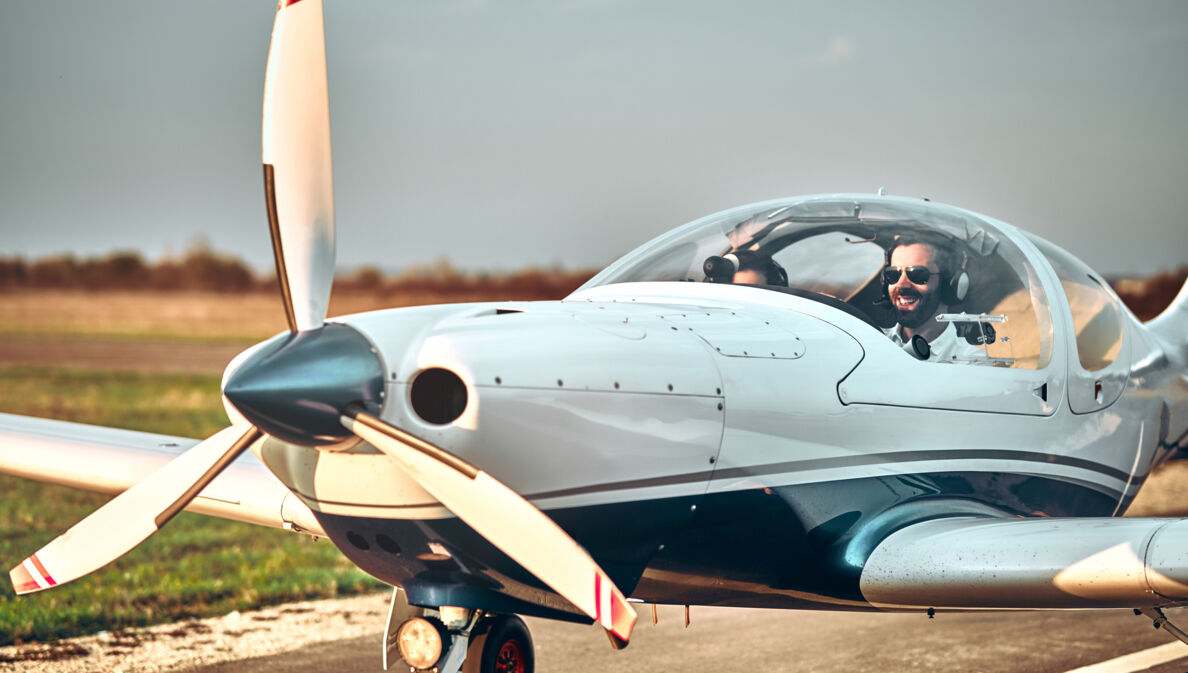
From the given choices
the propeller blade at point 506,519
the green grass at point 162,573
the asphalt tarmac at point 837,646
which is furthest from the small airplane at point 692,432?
the green grass at point 162,573

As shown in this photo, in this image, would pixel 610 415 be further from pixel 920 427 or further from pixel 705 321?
pixel 920 427

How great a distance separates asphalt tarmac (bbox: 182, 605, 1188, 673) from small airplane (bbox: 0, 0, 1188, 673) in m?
1.17

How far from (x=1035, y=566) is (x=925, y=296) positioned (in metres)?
1.27

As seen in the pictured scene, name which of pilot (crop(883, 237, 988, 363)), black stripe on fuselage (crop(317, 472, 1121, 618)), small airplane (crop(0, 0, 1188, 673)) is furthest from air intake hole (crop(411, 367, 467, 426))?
pilot (crop(883, 237, 988, 363))

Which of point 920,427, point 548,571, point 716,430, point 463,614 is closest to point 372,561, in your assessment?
point 463,614

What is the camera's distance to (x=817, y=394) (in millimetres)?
4172

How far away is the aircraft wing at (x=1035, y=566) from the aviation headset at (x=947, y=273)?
1.04m

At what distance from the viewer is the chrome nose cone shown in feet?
10.2

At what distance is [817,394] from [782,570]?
2.06 ft

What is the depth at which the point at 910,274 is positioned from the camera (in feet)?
16.1

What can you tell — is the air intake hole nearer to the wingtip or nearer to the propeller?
the propeller

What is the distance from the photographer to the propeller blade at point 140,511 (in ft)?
12.0

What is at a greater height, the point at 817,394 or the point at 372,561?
the point at 817,394

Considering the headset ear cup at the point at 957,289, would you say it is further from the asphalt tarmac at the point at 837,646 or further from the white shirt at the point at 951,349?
the asphalt tarmac at the point at 837,646
